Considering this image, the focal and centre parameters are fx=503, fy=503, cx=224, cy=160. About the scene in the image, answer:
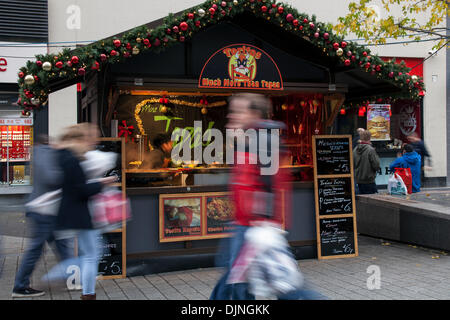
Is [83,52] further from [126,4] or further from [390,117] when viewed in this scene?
[390,117]

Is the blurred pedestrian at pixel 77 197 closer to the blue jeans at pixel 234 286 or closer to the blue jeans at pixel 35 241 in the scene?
the blue jeans at pixel 35 241

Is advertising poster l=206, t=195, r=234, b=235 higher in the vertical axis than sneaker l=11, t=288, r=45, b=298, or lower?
higher

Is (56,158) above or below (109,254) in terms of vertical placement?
above

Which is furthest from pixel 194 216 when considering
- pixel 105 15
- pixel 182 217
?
pixel 105 15

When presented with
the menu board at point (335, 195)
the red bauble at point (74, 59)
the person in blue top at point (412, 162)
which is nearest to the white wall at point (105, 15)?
the person in blue top at point (412, 162)

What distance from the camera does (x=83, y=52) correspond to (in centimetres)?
620

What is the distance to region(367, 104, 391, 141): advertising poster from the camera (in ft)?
56.7

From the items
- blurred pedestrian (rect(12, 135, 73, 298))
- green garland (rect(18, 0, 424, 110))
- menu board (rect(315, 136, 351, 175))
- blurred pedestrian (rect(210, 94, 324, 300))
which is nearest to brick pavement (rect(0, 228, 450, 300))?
blurred pedestrian (rect(12, 135, 73, 298))

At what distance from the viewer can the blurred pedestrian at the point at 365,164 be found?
32.9 feet

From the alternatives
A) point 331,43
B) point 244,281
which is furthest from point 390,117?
point 244,281

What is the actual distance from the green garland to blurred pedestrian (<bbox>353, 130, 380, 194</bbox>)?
2.36 m

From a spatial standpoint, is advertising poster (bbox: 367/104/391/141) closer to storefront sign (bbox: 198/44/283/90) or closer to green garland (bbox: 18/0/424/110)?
green garland (bbox: 18/0/424/110)

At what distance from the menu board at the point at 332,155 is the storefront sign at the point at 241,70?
1140 millimetres

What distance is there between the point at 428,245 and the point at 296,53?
387 centimetres
